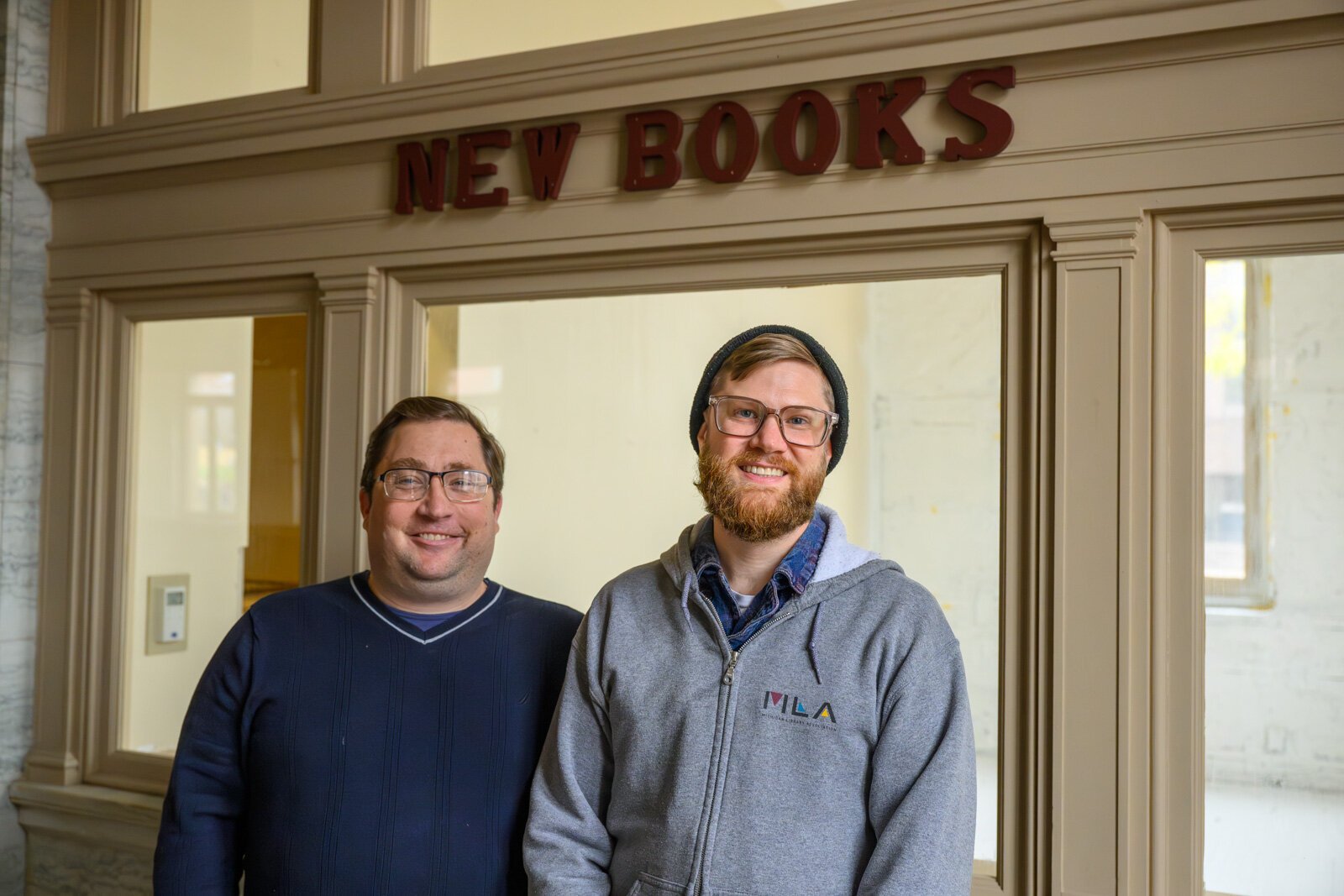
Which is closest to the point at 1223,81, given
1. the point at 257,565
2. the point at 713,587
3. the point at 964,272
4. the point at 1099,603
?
the point at 964,272

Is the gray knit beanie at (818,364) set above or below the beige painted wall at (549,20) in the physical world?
below

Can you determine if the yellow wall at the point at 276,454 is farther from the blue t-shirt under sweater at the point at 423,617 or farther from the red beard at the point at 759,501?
the red beard at the point at 759,501

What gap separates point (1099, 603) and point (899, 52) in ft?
4.17

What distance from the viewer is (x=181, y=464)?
360cm

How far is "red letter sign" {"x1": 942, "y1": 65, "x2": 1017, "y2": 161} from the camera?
2.38 m

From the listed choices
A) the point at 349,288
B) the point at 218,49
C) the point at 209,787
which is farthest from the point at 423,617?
the point at 218,49

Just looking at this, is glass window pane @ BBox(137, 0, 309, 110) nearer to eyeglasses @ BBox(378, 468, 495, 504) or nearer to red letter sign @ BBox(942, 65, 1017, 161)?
eyeglasses @ BBox(378, 468, 495, 504)

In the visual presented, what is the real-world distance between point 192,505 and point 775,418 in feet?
7.95

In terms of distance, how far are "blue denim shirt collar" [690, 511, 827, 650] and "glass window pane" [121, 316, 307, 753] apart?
1912 millimetres

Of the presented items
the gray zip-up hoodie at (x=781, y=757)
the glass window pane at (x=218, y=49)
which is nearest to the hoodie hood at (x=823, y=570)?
the gray zip-up hoodie at (x=781, y=757)

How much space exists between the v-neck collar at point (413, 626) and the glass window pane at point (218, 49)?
5.84 feet

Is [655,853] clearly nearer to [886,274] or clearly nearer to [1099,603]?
[1099,603]

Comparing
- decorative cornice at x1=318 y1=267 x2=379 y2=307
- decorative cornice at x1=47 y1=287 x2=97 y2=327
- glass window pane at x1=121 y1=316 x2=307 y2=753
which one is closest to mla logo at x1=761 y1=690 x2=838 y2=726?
decorative cornice at x1=318 y1=267 x2=379 y2=307

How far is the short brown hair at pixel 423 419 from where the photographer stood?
2.36 m
